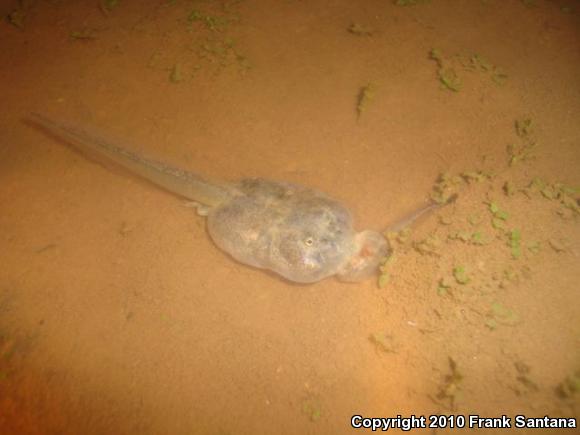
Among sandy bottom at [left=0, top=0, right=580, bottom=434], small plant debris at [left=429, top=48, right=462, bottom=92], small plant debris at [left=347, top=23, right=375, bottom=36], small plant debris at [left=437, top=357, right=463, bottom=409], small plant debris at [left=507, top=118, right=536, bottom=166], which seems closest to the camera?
small plant debris at [left=437, top=357, right=463, bottom=409]

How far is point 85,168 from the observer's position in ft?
15.5

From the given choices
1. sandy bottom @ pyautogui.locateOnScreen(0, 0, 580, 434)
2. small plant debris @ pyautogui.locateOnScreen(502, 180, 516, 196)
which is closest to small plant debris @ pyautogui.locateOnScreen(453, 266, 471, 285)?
sandy bottom @ pyautogui.locateOnScreen(0, 0, 580, 434)

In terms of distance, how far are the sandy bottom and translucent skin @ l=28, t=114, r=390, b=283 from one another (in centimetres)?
25

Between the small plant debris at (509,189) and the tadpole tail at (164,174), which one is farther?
the tadpole tail at (164,174)

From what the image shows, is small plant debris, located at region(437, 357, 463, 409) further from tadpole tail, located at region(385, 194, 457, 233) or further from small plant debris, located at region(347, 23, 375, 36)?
small plant debris, located at region(347, 23, 375, 36)

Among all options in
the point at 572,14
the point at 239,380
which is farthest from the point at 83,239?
the point at 572,14

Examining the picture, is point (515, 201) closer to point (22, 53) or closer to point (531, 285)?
point (531, 285)

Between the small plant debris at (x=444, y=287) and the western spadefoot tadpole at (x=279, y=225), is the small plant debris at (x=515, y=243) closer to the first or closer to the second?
the small plant debris at (x=444, y=287)

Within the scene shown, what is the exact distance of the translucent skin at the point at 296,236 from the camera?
11.4 ft

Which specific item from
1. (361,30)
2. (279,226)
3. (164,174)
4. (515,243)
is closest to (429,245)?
(515,243)

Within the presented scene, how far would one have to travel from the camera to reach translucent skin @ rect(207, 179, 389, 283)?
11.4 feet

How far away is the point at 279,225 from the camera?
3.62 meters

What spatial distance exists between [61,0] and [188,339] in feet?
21.1

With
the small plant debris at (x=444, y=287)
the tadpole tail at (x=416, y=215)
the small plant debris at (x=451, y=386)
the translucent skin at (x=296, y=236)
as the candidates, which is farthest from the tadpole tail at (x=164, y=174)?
A: the small plant debris at (x=451, y=386)
